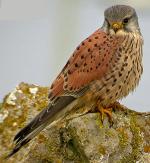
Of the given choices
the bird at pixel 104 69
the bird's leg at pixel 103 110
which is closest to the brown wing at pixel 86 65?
the bird at pixel 104 69

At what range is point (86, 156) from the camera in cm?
553

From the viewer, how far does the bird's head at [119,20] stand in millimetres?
6066

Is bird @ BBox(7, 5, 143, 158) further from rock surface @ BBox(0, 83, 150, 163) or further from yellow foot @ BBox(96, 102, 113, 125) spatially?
rock surface @ BBox(0, 83, 150, 163)

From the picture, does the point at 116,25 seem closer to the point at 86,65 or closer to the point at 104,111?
the point at 86,65

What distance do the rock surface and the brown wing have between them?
8.8 inches

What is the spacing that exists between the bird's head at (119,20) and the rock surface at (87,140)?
0.67 m

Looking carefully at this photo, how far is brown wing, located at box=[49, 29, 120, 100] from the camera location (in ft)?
19.6

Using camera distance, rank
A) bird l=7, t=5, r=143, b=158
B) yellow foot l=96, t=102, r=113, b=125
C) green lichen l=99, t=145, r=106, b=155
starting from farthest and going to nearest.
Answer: bird l=7, t=5, r=143, b=158
yellow foot l=96, t=102, r=113, b=125
green lichen l=99, t=145, r=106, b=155

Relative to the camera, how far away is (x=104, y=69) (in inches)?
235

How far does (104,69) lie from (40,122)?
710 millimetres

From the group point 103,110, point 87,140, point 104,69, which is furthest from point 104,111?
point 87,140

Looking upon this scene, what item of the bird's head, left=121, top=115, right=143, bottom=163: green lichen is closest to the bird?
the bird's head

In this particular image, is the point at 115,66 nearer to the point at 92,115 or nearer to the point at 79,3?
the point at 92,115

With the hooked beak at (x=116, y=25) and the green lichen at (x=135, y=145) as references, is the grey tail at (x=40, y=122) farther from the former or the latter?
the hooked beak at (x=116, y=25)
